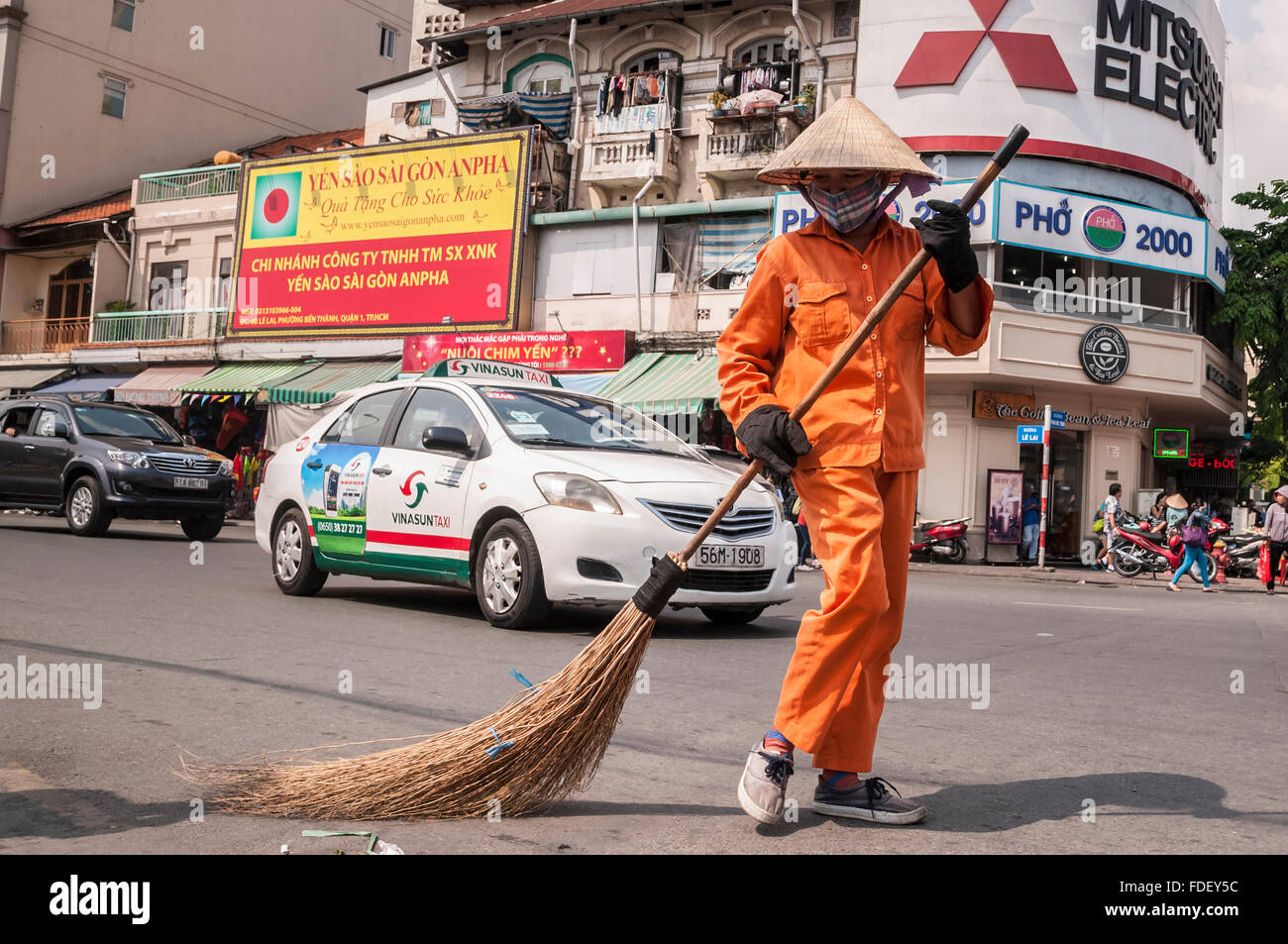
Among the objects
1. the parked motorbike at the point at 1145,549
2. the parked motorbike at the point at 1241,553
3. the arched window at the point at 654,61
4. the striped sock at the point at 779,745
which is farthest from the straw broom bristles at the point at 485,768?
the arched window at the point at 654,61

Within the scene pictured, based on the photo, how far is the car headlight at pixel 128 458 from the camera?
15094 mm

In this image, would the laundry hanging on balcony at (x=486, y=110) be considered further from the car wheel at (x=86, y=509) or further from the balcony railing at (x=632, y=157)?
the car wheel at (x=86, y=509)

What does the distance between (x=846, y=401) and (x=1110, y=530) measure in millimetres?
19919

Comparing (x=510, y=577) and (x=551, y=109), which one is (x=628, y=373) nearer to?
(x=551, y=109)

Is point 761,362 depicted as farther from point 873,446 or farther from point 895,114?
point 895,114

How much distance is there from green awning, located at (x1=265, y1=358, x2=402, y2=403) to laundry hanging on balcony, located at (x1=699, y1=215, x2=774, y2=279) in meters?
7.66

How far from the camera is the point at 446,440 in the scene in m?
8.06

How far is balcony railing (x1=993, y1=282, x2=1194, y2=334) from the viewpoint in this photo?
79.2 feet

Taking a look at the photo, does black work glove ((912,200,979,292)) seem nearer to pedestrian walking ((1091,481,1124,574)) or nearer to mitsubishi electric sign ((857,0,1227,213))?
pedestrian walking ((1091,481,1124,574))
